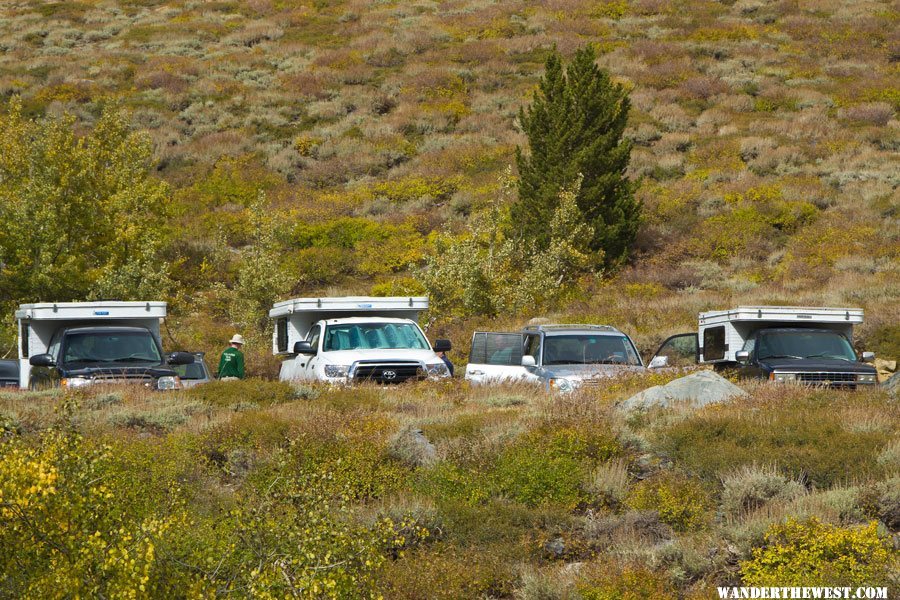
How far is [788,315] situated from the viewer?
1589cm

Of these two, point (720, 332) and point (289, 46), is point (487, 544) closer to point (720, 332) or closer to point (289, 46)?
point (720, 332)

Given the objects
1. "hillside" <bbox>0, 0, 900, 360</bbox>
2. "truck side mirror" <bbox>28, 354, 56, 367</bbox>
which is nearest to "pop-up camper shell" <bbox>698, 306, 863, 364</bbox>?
"hillside" <bbox>0, 0, 900, 360</bbox>

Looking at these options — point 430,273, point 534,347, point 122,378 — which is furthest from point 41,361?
point 430,273

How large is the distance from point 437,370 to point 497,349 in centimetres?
146

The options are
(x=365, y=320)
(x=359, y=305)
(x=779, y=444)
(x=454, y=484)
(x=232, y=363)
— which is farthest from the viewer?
(x=359, y=305)

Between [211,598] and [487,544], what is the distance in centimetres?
314

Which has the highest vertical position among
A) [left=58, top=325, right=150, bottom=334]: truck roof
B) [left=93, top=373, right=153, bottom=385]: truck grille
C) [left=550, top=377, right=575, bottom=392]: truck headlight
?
[left=58, top=325, right=150, bottom=334]: truck roof

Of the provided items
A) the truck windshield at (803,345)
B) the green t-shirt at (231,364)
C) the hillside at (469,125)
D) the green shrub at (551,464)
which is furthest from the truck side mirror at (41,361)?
the truck windshield at (803,345)

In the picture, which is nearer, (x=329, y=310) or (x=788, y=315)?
(x=788, y=315)

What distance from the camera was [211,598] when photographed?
5746 mm

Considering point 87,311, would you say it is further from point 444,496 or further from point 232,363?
point 444,496

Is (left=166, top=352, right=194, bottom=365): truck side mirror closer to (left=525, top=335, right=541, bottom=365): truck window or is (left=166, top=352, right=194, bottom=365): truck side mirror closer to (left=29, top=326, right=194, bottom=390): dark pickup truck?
(left=29, top=326, right=194, bottom=390): dark pickup truck

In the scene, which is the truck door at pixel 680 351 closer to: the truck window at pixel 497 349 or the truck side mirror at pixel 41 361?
the truck window at pixel 497 349

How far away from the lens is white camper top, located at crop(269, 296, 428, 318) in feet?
57.4
